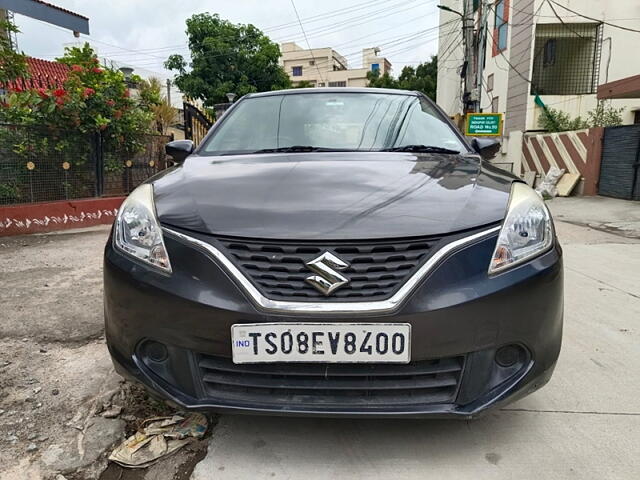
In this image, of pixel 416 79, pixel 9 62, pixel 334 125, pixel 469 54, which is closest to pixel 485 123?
pixel 469 54

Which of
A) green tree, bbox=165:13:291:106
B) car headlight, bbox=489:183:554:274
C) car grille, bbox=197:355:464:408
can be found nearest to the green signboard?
car headlight, bbox=489:183:554:274

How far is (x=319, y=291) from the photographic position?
1.49 meters

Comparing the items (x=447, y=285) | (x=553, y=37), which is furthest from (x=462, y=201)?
(x=553, y=37)

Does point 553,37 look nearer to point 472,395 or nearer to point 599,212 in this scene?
point 599,212

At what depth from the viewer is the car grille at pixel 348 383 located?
1.54m

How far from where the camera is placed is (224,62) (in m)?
26.4

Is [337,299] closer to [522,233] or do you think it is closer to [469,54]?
[522,233]

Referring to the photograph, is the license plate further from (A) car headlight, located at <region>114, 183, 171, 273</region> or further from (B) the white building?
(B) the white building

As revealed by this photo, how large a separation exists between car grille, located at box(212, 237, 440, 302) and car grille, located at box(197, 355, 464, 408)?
0.23 metres

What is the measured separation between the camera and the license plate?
57.8 inches

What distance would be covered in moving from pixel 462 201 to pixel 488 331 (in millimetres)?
456

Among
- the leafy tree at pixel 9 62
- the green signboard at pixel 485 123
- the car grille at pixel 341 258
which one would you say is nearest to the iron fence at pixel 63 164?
the leafy tree at pixel 9 62

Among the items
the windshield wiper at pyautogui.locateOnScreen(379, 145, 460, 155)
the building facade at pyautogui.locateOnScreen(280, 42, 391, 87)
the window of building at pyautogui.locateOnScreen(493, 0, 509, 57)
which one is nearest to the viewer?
the windshield wiper at pyautogui.locateOnScreen(379, 145, 460, 155)

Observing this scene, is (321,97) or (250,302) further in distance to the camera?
(321,97)
